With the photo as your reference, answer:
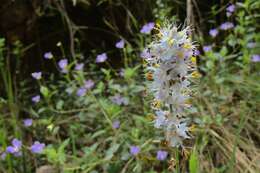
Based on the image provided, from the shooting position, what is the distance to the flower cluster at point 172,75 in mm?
918

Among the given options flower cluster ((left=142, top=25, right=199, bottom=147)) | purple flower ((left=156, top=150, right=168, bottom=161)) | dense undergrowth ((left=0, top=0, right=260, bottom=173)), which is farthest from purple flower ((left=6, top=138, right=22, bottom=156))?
flower cluster ((left=142, top=25, right=199, bottom=147))

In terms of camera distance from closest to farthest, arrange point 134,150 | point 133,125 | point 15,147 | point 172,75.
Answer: point 172,75 < point 134,150 < point 15,147 < point 133,125

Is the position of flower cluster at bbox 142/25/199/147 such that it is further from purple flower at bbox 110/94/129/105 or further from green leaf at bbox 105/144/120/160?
purple flower at bbox 110/94/129/105

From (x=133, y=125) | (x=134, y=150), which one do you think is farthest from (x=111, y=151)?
(x=133, y=125)

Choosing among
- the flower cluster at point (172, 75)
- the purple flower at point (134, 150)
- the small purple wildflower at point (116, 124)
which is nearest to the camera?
the flower cluster at point (172, 75)

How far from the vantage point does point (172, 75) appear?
0.92 meters

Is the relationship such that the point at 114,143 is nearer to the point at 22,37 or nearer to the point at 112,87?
the point at 112,87

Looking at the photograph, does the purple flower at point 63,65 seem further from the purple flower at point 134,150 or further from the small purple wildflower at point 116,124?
the purple flower at point 134,150

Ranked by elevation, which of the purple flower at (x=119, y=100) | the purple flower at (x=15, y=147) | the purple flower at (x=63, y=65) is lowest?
A: the purple flower at (x=15, y=147)

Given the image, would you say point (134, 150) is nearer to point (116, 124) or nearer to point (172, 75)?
point (116, 124)

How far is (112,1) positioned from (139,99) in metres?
0.66

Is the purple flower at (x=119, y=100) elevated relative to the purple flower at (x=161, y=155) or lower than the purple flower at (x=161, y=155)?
elevated

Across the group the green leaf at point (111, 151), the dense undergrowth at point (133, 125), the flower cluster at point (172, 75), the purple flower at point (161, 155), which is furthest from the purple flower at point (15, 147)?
the flower cluster at point (172, 75)

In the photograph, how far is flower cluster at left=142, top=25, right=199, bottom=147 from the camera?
3.01 ft
